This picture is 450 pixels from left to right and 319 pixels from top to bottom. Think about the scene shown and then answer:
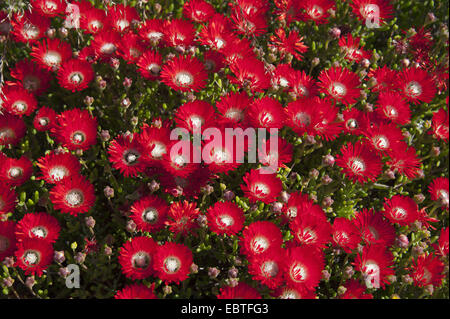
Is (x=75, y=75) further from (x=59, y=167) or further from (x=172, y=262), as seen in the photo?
(x=172, y=262)

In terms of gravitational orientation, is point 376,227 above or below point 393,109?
below

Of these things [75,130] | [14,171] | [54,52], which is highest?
[54,52]

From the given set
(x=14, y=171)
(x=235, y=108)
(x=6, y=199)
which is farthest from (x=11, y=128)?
(x=235, y=108)

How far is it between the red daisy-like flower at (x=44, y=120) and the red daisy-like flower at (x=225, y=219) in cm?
80

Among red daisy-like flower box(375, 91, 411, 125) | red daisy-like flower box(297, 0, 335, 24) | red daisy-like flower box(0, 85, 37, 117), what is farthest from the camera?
red daisy-like flower box(297, 0, 335, 24)

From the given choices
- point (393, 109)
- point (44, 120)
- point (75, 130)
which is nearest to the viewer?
point (75, 130)

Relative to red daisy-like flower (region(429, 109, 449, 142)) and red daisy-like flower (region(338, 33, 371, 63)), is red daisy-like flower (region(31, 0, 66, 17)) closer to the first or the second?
red daisy-like flower (region(338, 33, 371, 63))

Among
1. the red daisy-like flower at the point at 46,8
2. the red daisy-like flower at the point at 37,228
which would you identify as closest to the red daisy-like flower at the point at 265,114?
the red daisy-like flower at the point at 37,228

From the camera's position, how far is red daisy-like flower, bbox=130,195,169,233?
1554 millimetres

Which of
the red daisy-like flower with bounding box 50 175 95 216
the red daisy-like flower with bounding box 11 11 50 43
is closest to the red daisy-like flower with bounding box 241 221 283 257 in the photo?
the red daisy-like flower with bounding box 50 175 95 216

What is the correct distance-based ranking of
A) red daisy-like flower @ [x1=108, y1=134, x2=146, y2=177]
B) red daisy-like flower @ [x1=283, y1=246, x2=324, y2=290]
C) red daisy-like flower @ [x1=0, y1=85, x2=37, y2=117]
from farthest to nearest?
red daisy-like flower @ [x1=0, y1=85, x2=37, y2=117] < red daisy-like flower @ [x1=108, y1=134, x2=146, y2=177] < red daisy-like flower @ [x1=283, y1=246, x2=324, y2=290]

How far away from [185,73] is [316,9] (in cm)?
85

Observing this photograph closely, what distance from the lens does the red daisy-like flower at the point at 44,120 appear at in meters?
1.80

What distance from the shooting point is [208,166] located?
1.64m
